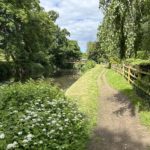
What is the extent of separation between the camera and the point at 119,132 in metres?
11.2

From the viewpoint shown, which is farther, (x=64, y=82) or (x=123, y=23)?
(x=64, y=82)

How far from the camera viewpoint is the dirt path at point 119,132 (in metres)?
9.79

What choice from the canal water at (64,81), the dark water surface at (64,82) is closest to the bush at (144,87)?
the canal water at (64,81)

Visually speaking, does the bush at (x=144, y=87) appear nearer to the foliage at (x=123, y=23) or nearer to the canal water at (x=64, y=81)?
the foliage at (x=123, y=23)

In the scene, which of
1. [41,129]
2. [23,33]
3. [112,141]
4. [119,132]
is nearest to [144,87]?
[119,132]

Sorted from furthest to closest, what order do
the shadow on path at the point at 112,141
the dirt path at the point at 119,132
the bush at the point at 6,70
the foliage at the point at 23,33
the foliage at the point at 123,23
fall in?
the bush at the point at 6,70 < the foliage at the point at 23,33 < the foliage at the point at 123,23 < the dirt path at the point at 119,132 < the shadow on path at the point at 112,141

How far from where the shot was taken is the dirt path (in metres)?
9.79

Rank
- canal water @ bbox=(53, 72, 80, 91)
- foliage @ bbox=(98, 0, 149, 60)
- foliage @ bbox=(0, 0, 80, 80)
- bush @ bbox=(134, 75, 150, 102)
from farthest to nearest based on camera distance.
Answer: canal water @ bbox=(53, 72, 80, 91), foliage @ bbox=(0, 0, 80, 80), bush @ bbox=(134, 75, 150, 102), foliage @ bbox=(98, 0, 149, 60)

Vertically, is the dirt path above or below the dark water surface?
above

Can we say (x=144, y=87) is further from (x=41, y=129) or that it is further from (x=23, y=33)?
(x=23, y=33)

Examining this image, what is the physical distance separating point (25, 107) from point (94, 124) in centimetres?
271

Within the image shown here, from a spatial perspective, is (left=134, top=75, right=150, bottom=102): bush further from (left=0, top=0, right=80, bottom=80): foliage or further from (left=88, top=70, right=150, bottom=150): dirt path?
(left=0, top=0, right=80, bottom=80): foliage

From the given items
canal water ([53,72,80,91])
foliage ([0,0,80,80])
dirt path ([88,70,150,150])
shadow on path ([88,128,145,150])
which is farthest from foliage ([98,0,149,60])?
foliage ([0,0,80,80])

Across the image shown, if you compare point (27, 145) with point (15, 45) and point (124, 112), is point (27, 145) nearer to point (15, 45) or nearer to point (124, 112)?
point (124, 112)
